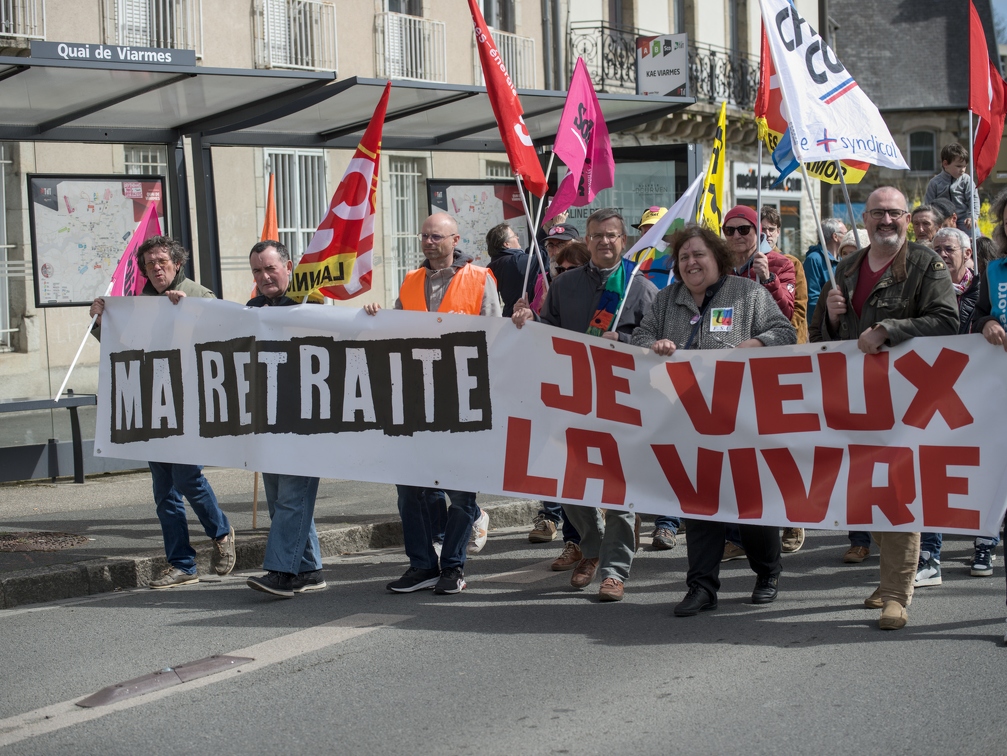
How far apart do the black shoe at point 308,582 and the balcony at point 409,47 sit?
14.5 metres

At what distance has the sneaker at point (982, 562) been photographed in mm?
6750

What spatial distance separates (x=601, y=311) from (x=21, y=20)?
11.8 m

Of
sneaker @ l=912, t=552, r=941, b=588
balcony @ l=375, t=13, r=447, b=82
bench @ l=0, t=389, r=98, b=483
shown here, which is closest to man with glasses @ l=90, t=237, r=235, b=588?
bench @ l=0, t=389, r=98, b=483

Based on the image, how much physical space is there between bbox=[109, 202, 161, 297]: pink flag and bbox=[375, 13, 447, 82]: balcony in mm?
11025

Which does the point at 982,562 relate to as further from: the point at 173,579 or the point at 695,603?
the point at 173,579

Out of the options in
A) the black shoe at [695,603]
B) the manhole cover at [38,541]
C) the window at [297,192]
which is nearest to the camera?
the black shoe at [695,603]

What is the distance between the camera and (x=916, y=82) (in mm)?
44188

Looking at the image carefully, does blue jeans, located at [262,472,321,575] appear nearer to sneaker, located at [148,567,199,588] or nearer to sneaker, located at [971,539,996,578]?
sneaker, located at [148,567,199,588]

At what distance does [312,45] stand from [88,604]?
1410 centimetres

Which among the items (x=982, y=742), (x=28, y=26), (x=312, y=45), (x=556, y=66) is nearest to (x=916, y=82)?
(x=556, y=66)

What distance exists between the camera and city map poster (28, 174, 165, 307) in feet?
32.2

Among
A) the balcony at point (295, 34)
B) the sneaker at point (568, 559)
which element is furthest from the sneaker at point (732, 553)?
the balcony at point (295, 34)

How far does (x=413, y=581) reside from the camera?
263 inches

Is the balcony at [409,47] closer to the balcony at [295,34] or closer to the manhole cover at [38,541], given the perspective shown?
the balcony at [295,34]
